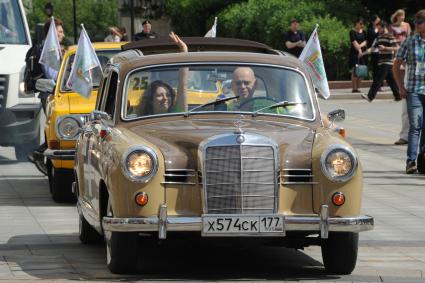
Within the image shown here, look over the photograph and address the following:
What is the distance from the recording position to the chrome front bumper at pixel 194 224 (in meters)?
9.23

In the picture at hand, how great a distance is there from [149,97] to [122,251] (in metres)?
1.46

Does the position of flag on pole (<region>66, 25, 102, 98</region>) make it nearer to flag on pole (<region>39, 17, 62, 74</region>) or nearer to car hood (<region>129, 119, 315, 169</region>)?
flag on pole (<region>39, 17, 62, 74</region>)

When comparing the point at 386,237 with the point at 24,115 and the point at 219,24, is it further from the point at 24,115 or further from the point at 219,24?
the point at 219,24

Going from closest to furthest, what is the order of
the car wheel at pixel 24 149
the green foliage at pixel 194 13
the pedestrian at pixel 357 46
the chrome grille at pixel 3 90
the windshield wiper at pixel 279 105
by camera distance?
the windshield wiper at pixel 279 105 < the chrome grille at pixel 3 90 < the car wheel at pixel 24 149 < the pedestrian at pixel 357 46 < the green foliage at pixel 194 13

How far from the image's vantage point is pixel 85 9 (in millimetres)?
96688

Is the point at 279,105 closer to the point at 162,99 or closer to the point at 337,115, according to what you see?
the point at 337,115

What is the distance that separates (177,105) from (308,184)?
152 cm

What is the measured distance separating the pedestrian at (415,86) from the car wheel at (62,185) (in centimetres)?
462

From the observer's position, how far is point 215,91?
1059cm

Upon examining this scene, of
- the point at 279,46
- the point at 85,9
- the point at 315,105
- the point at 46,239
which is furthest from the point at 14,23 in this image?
the point at 85,9

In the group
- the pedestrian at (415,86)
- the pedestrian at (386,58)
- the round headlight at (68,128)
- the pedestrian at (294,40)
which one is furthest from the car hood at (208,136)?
the pedestrian at (294,40)

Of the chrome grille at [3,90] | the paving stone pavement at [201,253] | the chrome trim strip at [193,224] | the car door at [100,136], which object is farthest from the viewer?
the chrome grille at [3,90]

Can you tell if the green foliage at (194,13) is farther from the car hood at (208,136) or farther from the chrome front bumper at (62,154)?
the car hood at (208,136)

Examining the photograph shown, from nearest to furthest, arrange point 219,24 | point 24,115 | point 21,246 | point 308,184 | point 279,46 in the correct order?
point 308,184 → point 21,246 → point 24,115 → point 279,46 → point 219,24
